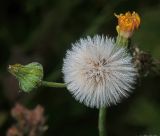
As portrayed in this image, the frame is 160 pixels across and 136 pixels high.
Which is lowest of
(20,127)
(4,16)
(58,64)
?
(20,127)

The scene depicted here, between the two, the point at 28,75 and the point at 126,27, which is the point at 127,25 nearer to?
the point at 126,27

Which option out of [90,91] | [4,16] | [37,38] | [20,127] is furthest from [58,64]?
[90,91]

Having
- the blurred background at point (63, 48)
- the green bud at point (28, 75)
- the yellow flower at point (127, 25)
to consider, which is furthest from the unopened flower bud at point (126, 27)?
the blurred background at point (63, 48)

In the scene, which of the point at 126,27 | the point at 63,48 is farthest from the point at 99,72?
the point at 63,48

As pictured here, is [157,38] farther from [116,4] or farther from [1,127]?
[1,127]

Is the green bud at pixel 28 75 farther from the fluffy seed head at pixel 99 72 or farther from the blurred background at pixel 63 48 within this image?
the blurred background at pixel 63 48

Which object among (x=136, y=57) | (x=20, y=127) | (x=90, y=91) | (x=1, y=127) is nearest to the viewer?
(x=90, y=91)

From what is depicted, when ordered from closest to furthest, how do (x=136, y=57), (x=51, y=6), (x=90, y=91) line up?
1. (x=90, y=91)
2. (x=136, y=57)
3. (x=51, y=6)

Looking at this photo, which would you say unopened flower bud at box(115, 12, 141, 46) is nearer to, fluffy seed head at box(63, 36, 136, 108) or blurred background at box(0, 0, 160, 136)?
fluffy seed head at box(63, 36, 136, 108)
